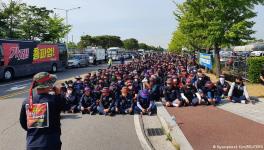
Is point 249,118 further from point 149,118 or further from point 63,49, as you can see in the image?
point 63,49

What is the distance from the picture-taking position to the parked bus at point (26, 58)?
1113 inches

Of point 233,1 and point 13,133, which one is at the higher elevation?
point 233,1

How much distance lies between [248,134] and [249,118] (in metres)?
2.41

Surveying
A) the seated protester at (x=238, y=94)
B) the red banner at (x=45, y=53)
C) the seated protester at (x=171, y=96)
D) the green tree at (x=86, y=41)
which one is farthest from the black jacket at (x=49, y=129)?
the green tree at (x=86, y=41)

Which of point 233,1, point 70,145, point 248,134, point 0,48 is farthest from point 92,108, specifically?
point 0,48

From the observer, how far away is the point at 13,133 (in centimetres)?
1064

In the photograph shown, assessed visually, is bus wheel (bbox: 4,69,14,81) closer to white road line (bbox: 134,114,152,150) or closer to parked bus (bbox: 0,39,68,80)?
parked bus (bbox: 0,39,68,80)

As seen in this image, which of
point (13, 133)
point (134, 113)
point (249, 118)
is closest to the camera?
point (13, 133)

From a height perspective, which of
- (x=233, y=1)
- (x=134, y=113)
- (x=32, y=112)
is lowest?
(x=134, y=113)

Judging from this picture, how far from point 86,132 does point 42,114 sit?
6008 mm

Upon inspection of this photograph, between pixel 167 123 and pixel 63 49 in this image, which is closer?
pixel 167 123

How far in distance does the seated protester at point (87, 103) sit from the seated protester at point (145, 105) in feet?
5.15

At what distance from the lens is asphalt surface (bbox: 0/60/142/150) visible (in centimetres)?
913

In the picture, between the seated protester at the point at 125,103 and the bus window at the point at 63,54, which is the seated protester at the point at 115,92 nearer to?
the seated protester at the point at 125,103
